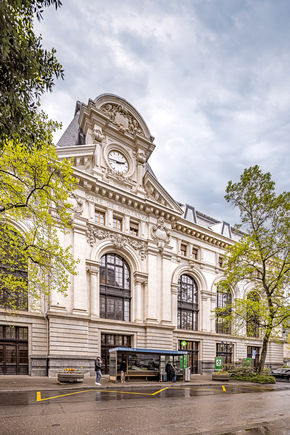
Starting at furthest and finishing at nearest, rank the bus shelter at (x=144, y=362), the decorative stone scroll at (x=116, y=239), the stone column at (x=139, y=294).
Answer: the stone column at (x=139, y=294)
the decorative stone scroll at (x=116, y=239)
the bus shelter at (x=144, y=362)

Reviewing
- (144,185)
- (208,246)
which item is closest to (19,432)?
(144,185)

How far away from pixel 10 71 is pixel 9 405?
1061 cm

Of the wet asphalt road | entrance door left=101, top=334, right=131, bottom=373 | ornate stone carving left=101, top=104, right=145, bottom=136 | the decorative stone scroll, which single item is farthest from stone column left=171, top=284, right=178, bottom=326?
the wet asphalt road

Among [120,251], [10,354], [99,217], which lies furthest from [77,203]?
[10,354]

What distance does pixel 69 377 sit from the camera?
19.6m

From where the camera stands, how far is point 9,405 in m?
11.9

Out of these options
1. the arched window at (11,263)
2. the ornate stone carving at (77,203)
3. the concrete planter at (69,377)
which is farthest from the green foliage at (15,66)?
the ornate stone carving at (77,203)

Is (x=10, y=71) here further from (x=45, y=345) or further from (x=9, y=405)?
(x=45, y=345)

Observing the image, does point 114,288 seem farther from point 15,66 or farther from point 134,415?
point 15,66

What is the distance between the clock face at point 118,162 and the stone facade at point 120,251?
0.10 metres

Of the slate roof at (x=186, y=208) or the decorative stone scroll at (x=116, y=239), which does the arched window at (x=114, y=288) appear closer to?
the decorative stone scroll at (x=116, y=239)

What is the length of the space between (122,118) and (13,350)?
71.5 ft

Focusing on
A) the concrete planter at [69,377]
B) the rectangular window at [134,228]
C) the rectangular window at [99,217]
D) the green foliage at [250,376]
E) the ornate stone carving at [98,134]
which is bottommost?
the green foliage at [250,376]

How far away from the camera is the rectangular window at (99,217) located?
1178 inches
